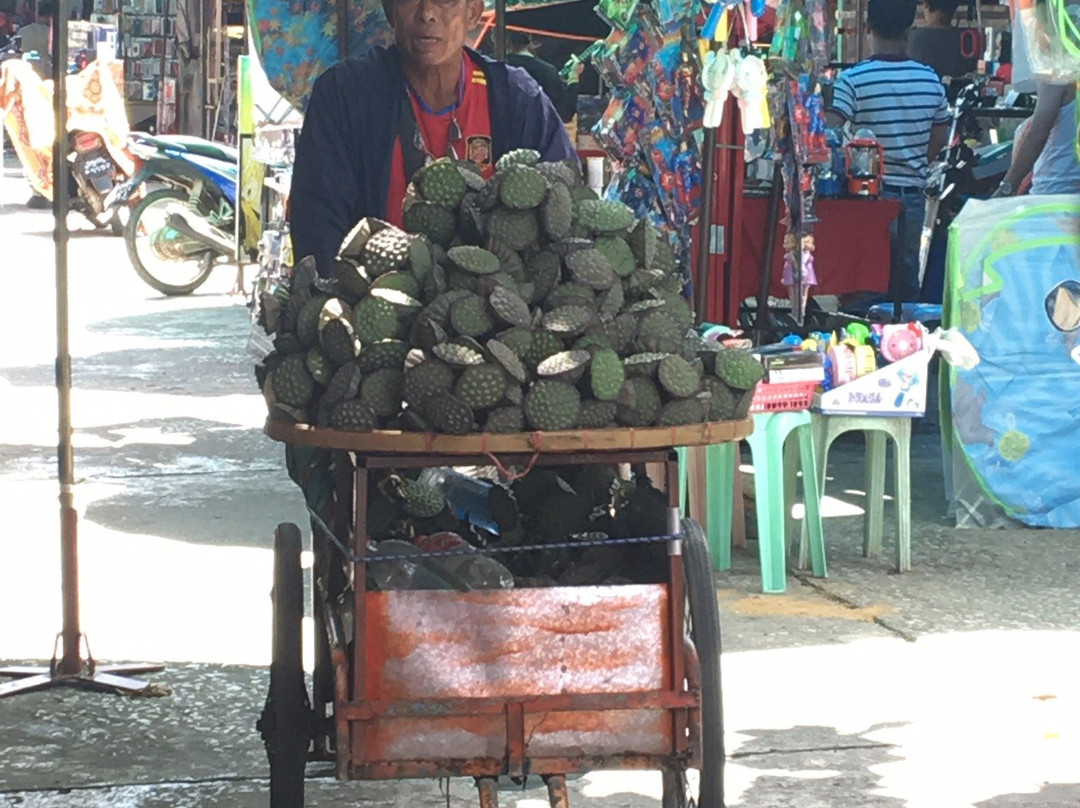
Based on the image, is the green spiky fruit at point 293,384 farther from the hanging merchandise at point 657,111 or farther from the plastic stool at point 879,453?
the hanging merchandise at point 657,111

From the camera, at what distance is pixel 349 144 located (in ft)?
13.3

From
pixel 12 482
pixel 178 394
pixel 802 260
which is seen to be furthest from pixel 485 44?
pixel 12 482

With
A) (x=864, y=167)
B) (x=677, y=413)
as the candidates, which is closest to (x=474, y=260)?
(x=677, y=413)

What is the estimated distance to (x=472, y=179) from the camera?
343 centimetres

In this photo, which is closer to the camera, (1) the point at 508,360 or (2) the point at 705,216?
(1) the point at 508,360

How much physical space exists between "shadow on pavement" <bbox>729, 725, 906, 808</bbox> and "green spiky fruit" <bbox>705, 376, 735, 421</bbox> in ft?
3.68

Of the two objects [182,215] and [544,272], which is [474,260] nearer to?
[544,272]

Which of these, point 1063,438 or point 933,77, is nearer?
point 1063,438

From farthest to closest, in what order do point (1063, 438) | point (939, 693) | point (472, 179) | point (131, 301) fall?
point (131, 301)
point (1063, 438)
point (939, 693)
point (472, 179)

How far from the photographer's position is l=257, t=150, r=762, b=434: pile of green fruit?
123 inches

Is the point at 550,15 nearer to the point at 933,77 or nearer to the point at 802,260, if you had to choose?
the point at 933,77

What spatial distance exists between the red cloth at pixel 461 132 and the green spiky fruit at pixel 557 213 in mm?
729

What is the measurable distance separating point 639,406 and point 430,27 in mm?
1219

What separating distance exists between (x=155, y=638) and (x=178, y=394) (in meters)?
4.54
